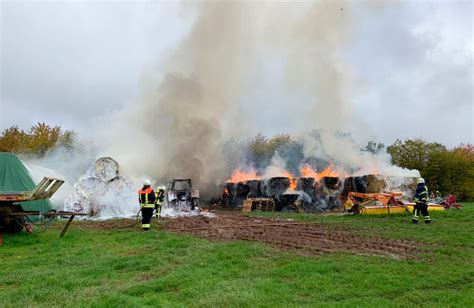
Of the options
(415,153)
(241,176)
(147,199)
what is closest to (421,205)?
(147,199)

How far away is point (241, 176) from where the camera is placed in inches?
1297

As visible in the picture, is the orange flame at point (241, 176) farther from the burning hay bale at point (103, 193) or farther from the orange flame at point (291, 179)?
the burning hay bale at point (103, 193)

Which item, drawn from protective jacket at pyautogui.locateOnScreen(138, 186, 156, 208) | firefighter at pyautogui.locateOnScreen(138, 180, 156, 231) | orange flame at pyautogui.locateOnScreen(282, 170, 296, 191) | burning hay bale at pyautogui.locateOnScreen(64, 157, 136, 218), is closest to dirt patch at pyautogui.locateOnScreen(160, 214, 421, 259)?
firefighter at pyautogui.locateOnScreen(138, 180, 156, 231)

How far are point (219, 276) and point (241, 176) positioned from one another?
26541 mm

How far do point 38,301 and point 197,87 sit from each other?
90.8ft

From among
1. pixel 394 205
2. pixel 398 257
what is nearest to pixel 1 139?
pixel 394 205

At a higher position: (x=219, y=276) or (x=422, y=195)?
(x=422, y=195)

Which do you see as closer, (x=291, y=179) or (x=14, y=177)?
(x=14, y=177)

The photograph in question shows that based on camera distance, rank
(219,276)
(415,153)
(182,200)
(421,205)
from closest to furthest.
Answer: (219,276)
(421,205)
(182,200)
(415,153)

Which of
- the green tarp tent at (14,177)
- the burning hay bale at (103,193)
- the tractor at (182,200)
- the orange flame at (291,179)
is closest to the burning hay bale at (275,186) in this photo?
the orange flame at (291,179)

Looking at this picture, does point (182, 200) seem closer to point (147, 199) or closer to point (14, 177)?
point (14, 177)

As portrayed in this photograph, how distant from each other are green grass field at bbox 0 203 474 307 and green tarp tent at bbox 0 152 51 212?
302 inches

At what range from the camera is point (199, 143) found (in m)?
32.5

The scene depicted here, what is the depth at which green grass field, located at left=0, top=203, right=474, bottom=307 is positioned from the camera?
5164mm
